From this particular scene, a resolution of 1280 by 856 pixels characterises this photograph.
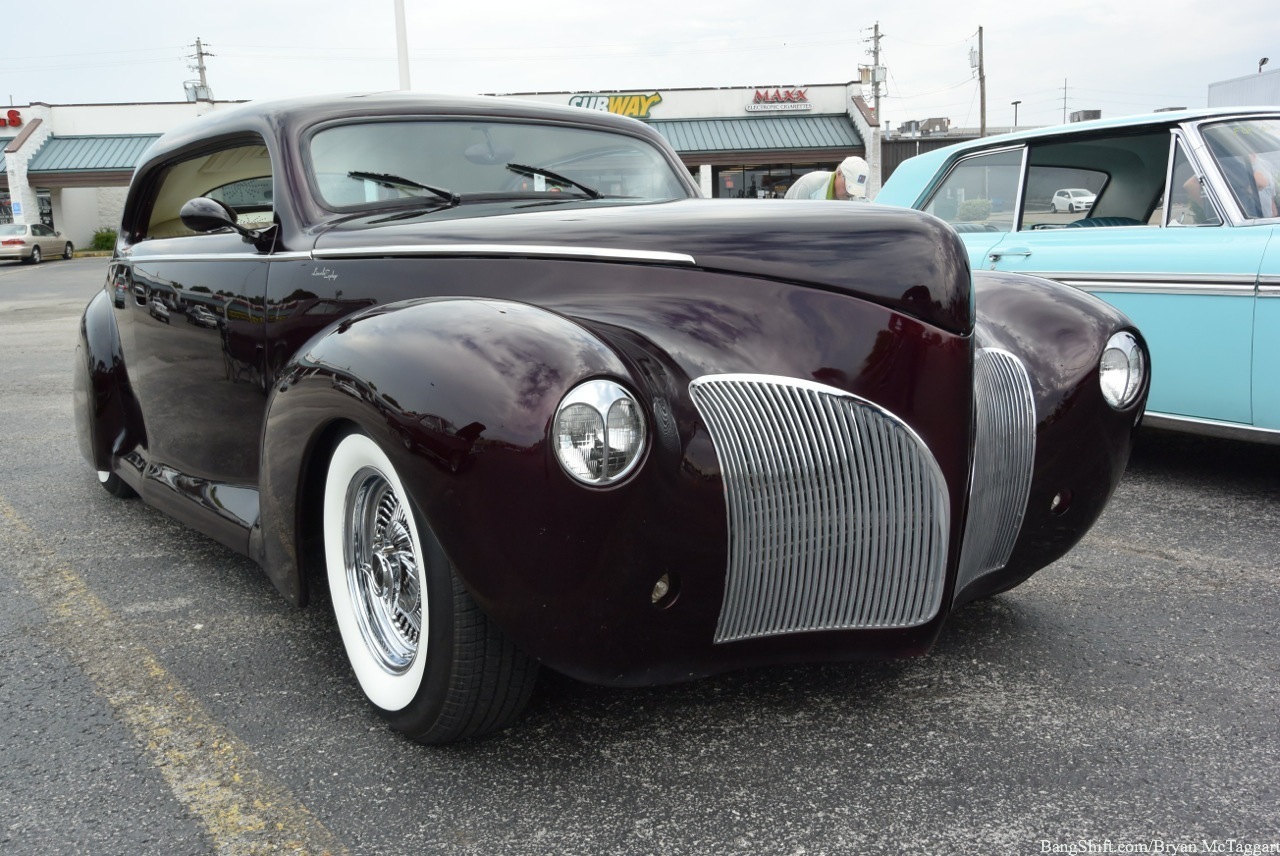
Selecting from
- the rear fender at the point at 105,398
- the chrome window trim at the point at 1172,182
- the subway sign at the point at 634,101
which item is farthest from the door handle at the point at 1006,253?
the subway sign at the point at 634,101

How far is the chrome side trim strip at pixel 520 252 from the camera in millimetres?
2377

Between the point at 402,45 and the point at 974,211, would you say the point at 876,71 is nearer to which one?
the point at 402,45

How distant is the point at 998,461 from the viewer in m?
2.55

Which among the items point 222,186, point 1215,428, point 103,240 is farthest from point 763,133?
point 222,186

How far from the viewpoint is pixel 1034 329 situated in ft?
9.48

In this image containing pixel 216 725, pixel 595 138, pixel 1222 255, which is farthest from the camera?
pixel 1222 255

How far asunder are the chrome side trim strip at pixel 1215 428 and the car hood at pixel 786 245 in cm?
232

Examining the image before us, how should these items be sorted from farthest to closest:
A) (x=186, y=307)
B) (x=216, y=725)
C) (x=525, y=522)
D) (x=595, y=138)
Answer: (x=595, y=138) → (x=186, y=307) → (x=216, y=725) → (x=525, y=522)

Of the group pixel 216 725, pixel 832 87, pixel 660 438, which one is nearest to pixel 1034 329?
pixel 660 438

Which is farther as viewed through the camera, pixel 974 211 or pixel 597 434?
pixel 974 211

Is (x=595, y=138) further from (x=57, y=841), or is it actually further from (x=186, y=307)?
(x=57, y=841)

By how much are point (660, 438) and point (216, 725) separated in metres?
1.32

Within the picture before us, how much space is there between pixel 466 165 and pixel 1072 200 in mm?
3512

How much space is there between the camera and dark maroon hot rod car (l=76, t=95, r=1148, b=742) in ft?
6.65
